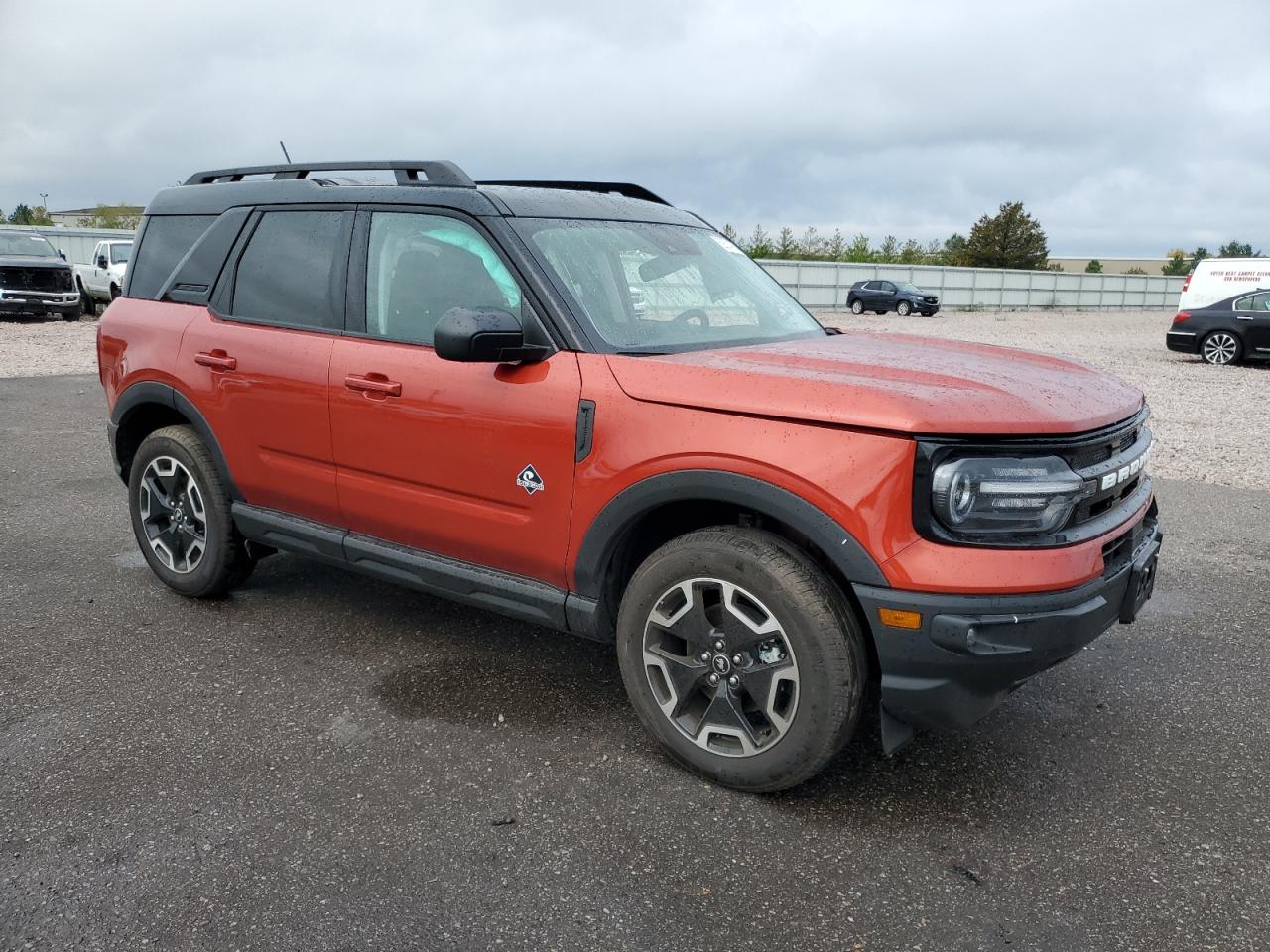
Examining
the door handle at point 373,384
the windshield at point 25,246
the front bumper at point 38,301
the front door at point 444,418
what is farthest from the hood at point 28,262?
the door handle at point 373,384

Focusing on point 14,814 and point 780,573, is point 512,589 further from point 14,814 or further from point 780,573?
point 14,814

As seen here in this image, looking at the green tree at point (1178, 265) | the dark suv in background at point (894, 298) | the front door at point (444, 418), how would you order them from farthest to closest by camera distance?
1. the green tree at point (1178, 265)
2. the dark suv in background at point (894, 298)
3. the front door at point (444, 418)

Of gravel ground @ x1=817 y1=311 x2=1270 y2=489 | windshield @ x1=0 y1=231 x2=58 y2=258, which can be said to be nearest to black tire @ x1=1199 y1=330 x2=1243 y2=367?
gravel ground @ x1=817 y1=311 x2=1270 y2=489

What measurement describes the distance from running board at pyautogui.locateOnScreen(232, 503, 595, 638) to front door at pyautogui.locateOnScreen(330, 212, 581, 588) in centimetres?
5

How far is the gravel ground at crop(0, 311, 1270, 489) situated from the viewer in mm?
9125

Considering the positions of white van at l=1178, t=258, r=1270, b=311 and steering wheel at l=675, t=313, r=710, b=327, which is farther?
white van at l=1178, t=258, r=1270, b=311

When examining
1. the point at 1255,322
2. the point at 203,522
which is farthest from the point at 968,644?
the point at 1255,322

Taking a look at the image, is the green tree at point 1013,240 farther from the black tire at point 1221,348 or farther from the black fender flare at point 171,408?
the black fender flare at point 171,408

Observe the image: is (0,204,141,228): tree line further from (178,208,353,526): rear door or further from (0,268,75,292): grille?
(178,208,353,526): rear door

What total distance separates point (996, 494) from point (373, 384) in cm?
223

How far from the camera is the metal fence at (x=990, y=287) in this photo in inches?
1604

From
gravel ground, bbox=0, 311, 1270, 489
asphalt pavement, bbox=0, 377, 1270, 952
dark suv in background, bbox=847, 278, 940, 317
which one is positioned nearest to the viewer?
asphalt pavement, bbox=0, 377, 1270, 952

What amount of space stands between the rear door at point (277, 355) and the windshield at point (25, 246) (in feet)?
66.8

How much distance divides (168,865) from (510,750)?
3.56 ft
